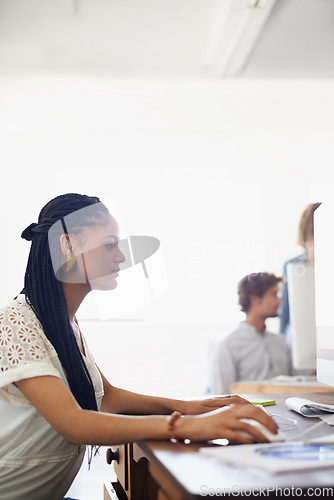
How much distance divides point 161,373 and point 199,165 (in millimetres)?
1475

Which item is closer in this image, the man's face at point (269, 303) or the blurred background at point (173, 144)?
the man's face at point (269, 303)

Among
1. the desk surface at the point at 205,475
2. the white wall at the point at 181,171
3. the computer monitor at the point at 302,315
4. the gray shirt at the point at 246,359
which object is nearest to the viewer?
the desk surface at the point at 205,475

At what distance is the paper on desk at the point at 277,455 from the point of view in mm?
602

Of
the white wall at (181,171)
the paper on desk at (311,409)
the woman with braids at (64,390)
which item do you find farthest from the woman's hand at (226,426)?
the white wall at (181,171)

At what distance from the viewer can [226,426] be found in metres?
Answer: 0.77

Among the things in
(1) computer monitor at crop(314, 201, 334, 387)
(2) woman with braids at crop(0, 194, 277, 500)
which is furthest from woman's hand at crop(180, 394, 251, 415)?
(1) computer monitor at crop(314, 201, 334, 387)

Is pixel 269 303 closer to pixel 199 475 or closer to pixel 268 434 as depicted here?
pixel 268 434

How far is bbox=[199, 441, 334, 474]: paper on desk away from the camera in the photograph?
60 centimetres

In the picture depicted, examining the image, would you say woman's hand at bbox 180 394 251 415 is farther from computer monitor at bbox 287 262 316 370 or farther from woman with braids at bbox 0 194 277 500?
computer monitor at bbox 287 262 316 370

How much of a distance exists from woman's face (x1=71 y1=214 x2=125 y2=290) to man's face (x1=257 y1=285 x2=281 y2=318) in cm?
178

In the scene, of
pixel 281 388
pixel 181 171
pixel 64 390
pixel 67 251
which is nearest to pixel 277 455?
pixel 64 390

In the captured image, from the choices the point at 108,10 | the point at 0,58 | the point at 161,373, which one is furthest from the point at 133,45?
the point at 161,373

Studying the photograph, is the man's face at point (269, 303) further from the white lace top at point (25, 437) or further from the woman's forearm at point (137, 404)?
the white lace top at point (25, 437)

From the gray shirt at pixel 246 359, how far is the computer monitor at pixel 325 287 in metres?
1.52
